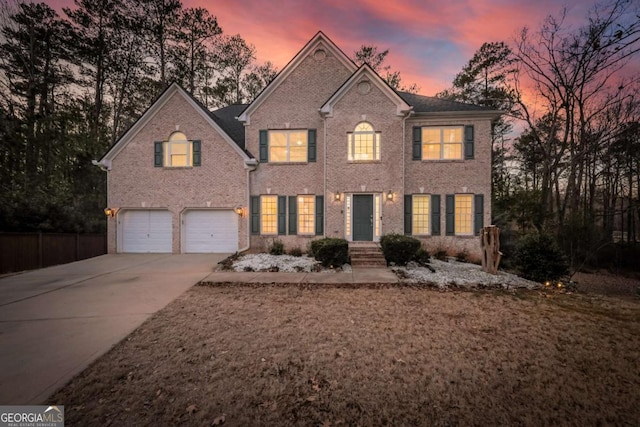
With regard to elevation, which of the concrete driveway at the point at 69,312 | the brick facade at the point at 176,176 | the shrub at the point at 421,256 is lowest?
the concrete driveway at the point at 69,312

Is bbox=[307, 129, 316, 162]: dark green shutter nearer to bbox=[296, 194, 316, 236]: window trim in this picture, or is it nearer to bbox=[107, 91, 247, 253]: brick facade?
bbox=[296, 194, 316, 236]: window trim

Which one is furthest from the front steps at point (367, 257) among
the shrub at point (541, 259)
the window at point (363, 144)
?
the shrub at point (541, 259)

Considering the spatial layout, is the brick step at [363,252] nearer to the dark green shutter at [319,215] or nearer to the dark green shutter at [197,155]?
the dark green shutter at [319,215]

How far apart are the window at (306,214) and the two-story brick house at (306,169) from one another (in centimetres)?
5

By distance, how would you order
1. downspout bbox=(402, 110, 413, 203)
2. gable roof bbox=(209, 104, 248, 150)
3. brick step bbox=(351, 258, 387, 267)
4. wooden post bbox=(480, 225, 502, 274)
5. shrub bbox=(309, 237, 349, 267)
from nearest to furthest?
wooden post bbox=(480, 225, 502, 274), shrub bbox=(309, 237, 349, 267), brick step bbox=(351, 258, 387, 267), downspout bbox=(402, 110, 413, 203), gable roof bbox=(209, 104, 248, 150)

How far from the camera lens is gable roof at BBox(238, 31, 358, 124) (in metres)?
11.8

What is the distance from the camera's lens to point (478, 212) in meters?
11.3

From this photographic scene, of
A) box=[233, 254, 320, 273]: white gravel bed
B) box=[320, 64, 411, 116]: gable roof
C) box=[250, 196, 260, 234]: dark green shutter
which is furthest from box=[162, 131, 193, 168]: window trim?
box=[320, 64, 411, 116]: gable roof

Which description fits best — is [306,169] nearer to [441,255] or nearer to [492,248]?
[441,255]

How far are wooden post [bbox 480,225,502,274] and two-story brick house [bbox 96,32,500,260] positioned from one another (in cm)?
293

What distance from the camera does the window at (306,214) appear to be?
11820 millimetres

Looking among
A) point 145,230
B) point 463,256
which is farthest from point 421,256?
point 145,230

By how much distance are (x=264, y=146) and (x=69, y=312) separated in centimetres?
892

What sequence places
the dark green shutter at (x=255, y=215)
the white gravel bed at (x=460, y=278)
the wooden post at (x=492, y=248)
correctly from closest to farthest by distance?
the white gravel bed at (x=460, y=278) < the wooden post at (x=492, y=248) < the dark green shutter at (x=255, y=215)
